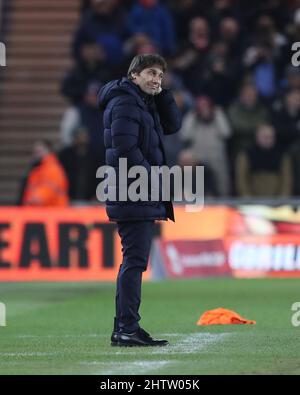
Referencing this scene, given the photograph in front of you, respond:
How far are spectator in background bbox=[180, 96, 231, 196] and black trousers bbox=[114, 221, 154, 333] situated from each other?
11625mm

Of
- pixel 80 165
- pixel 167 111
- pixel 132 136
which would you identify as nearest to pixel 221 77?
pixel 80 165

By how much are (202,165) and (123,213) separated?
11395mm

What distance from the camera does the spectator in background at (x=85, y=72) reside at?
2341 cm

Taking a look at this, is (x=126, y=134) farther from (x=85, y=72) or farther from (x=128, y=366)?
(x=85, y=72)

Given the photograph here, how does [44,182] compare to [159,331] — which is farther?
[44,182]

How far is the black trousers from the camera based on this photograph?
10500 millimetres

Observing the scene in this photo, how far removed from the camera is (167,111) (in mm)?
10820

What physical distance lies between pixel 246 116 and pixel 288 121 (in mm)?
706

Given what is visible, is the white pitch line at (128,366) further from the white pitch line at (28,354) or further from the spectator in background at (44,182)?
the spectator in background at (44,182)

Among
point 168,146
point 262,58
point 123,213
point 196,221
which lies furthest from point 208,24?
point 123,213

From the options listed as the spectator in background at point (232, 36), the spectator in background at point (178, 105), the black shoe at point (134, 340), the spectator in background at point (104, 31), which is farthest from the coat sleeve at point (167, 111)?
the spectator in background at point (104, 31)

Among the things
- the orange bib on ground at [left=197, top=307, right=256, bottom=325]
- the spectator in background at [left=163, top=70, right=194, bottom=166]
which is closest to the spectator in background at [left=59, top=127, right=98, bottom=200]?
the spectator in background at [left=163, top=70, right=194, bottom=166]

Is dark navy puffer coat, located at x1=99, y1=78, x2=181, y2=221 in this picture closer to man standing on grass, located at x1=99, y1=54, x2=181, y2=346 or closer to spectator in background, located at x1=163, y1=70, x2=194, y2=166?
man standing on grass, located at x1=99, y1=54, x2=181, y2=346

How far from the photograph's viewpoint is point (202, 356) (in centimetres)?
1009
